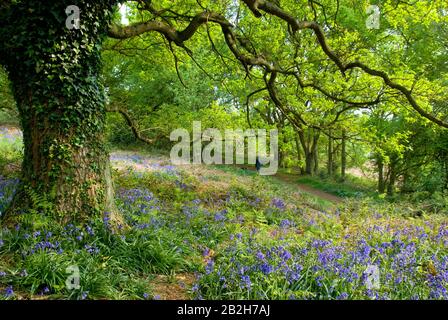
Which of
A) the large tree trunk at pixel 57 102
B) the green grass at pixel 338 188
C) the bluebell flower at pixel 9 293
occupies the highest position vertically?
the large tree trunk at pixel 57 102

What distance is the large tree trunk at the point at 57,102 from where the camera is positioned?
4859 mm

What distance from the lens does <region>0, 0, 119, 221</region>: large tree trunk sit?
4.86 meters

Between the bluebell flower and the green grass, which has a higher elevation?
the bluebell flower

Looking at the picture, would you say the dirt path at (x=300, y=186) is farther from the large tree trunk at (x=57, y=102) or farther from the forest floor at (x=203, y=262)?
the large tree trunk at (x=57, y=102)

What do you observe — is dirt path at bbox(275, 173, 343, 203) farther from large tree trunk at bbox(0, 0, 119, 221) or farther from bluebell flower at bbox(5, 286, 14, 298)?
bluebell flower at bbox(5, 286, 14, 298)

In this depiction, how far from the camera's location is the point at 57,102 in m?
4.99

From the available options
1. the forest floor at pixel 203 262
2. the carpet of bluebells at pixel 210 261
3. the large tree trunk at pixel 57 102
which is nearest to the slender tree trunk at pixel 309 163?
the carpet of bluebells at pixel 210 261

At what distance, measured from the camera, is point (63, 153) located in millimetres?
5066

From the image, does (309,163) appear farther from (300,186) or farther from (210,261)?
(210,261)

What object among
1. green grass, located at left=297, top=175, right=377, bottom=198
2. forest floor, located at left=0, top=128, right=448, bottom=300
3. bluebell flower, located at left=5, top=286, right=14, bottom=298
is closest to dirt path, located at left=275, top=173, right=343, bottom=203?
green grass, located at left=297, top=175, right=377, bottom=198

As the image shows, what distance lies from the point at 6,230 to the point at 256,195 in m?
7.29
